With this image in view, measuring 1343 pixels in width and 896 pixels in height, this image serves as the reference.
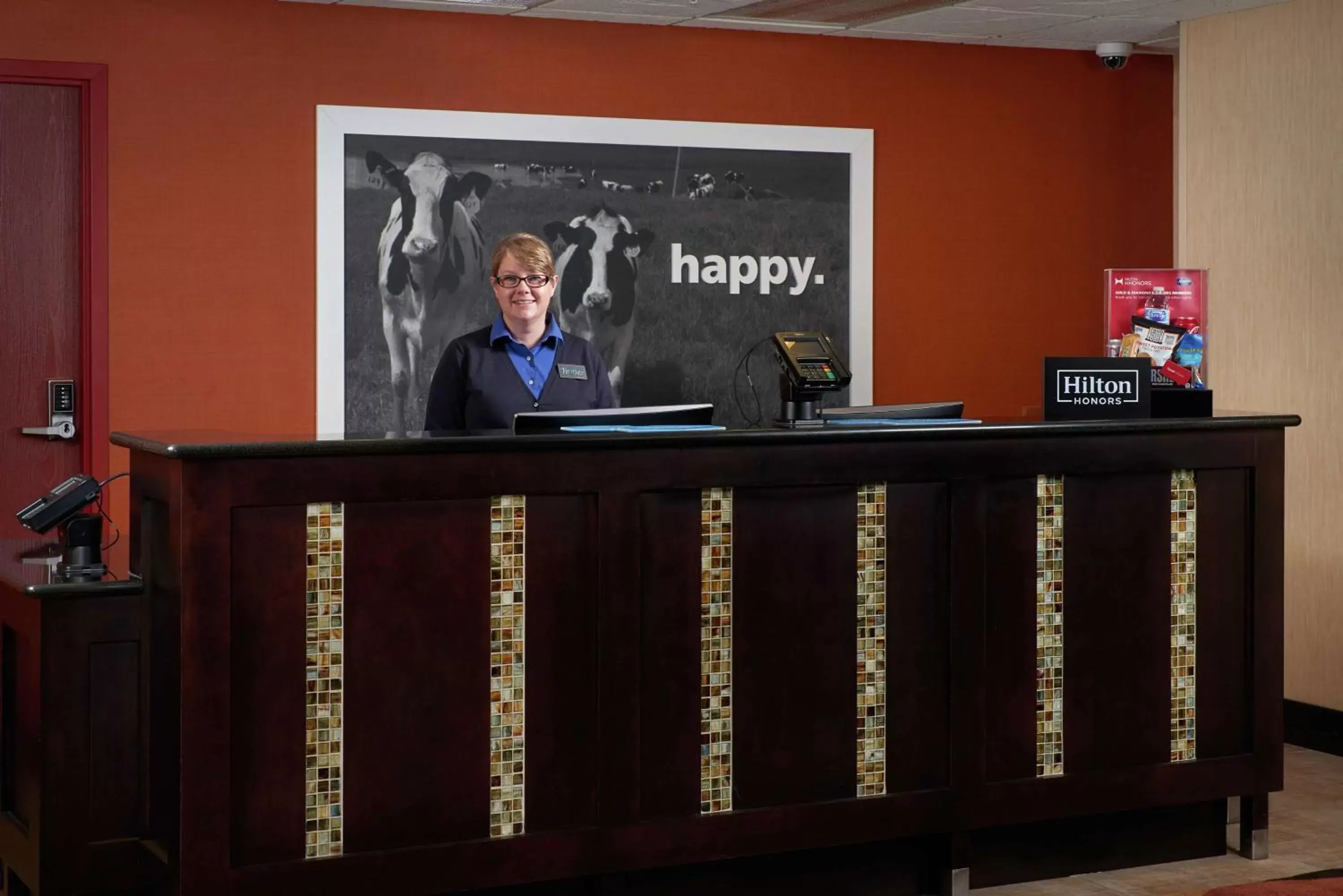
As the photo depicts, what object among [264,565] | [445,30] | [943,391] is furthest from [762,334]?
[264,565]

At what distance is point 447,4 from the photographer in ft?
19.4

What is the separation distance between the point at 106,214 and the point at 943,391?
3.46 meters

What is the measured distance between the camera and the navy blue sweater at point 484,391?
4930 mm

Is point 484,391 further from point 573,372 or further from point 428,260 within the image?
point 428,260

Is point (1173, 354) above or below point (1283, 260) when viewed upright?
below

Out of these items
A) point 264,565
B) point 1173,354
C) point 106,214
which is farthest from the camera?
point 106,214

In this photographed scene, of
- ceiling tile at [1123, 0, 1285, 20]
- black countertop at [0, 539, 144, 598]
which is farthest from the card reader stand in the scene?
ceiling tile at [1123, 0, 1285, 20]

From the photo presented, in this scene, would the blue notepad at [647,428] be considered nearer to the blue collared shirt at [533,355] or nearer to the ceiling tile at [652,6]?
the blue collared shirt at [533,355]

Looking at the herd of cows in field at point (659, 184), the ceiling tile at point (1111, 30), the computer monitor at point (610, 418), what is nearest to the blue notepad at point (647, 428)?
the computer monitor at point (610, 418)

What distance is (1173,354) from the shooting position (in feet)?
15.0

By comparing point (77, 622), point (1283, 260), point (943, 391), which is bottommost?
point (77, 622)

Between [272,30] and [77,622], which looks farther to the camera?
[272,30]

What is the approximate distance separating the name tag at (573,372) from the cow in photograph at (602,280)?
1.28 meters

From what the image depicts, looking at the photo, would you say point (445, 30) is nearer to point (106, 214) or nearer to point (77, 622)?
point (106, 214)
